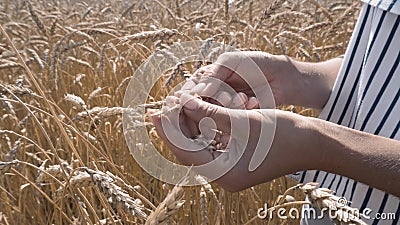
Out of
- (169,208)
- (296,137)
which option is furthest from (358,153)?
(169,208)

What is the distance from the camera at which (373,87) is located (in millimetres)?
693

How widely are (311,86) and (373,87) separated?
0.49ft

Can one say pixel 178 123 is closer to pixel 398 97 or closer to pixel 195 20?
pixel 398 97

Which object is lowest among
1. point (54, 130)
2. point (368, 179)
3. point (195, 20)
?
point (54, 130)

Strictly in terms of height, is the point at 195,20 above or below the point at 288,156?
below

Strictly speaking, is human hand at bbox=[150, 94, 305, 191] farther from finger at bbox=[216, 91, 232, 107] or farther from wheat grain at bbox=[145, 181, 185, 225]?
wheat grain at bbox=[145, 181, 185, 225]

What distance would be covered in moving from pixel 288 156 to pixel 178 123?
144 mm

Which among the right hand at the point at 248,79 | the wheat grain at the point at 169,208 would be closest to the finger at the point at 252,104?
the right hand at the point at 248,79

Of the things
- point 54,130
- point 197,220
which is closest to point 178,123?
point 197,220

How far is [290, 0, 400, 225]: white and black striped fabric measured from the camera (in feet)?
2.20

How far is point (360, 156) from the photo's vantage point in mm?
576

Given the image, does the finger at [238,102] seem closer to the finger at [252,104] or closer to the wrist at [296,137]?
the finger at [252,104]

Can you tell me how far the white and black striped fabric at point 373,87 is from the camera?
2.20 feet

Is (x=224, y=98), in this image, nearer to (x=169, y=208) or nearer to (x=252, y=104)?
(x=252, y=104)
